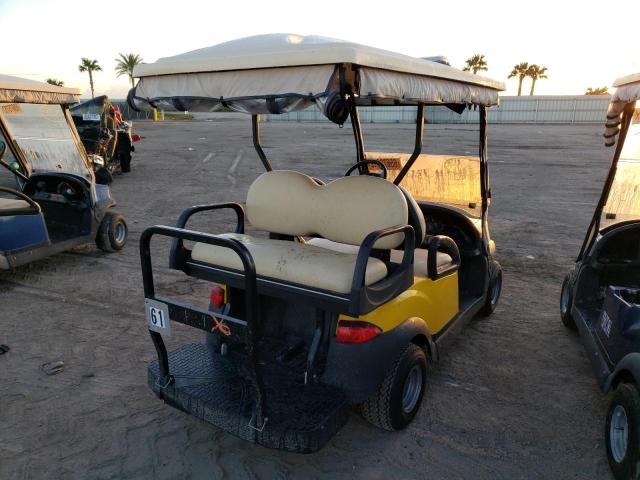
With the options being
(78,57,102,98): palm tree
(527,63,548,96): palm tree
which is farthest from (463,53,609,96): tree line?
(78,57,102,98): palm tree

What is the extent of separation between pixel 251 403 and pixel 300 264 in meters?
0.72

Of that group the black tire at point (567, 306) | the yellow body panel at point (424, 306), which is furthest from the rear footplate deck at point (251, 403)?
the black tire at point (567, 306)

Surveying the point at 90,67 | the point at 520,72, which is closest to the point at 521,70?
the point at 520,72

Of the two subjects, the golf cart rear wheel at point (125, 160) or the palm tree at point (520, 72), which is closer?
the golf cart rear wheel at point (125, 160)

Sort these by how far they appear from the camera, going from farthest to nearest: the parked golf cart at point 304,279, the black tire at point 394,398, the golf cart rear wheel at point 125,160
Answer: the golf cart rear wheel at point 125,160 → the black tire at point 394,398 → the parked golf cart at point 304,279

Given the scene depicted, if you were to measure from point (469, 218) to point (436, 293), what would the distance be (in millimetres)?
945

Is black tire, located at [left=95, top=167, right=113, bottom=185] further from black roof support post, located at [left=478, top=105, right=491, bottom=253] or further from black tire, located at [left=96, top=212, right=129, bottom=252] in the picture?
black roof support post, located at [left=478, top=105, right=491, bottom=253]

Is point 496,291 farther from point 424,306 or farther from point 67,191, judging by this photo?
point 67,191

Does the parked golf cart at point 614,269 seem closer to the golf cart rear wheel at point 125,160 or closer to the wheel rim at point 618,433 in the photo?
the wheel rim at point 618,433

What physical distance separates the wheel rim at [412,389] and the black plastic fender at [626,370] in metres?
0.98

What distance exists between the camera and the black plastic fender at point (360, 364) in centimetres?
234

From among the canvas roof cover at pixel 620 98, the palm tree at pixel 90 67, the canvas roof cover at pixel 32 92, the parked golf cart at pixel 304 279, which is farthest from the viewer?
the palm tree at pixel 90 67

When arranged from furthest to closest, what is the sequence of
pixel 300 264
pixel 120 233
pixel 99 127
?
pixel 99 127 → pixel 120 233 → pixel 300 264

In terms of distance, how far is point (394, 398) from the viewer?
97.9 inches
